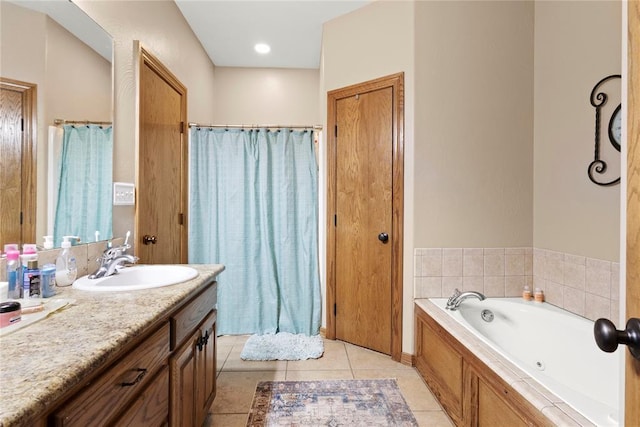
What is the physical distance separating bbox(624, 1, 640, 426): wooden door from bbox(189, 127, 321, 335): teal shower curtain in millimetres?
2153

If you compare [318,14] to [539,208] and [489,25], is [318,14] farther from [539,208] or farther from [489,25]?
[539,208]

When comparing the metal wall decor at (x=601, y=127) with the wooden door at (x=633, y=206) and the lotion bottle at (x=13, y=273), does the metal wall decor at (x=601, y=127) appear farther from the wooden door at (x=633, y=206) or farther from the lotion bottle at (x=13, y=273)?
the lotion bottle at (x=13, y=273)

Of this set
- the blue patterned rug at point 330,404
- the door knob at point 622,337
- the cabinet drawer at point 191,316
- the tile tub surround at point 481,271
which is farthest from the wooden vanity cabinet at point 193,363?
the tile tub surround at point 481,271

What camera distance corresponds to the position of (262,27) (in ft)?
8.79

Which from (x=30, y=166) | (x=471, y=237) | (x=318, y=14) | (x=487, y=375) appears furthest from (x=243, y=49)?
(x=487, y=375)

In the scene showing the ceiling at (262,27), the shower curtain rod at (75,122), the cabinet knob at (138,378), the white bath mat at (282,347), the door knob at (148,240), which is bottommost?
the white bath mat at (282,347)

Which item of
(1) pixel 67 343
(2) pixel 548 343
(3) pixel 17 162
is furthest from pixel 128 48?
(2) pixel 548 343

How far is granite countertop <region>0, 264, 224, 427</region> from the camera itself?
1.70ft

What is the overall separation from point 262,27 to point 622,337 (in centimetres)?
303

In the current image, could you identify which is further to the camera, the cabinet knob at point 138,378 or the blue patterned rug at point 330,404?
the blue patterned rug at point 330,404

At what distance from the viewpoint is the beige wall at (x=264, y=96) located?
3.41 meters

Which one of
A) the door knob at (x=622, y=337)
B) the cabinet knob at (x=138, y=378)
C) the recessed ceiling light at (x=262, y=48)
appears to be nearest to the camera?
the door knob at (x=622, y=337)

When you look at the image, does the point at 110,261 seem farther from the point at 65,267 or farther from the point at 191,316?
the point at 191,316

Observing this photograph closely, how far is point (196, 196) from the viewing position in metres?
2.56
